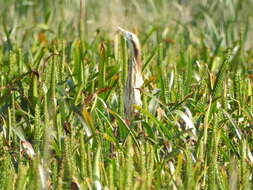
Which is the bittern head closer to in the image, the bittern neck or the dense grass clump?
the bittern neck

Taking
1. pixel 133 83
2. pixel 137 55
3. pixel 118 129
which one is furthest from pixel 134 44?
pixel 118 129

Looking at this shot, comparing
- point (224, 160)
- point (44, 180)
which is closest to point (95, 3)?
point (224, 160)

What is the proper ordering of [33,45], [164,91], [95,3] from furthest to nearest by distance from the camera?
[95,3]
[33,45]
[164,91]

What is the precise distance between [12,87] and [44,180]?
1.11 meters

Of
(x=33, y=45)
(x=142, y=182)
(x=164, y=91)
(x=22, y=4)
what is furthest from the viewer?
(x=22, y=4)

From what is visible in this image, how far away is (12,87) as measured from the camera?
3.12 metres

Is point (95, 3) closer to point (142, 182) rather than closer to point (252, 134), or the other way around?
point (252, 134)

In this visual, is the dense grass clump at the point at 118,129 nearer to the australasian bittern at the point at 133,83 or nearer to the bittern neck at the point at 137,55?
the australasian bittern at the point at 133,83

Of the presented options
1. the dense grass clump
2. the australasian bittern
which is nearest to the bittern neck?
the australasian bittern

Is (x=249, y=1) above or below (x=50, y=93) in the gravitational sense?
above

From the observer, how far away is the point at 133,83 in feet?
9.96

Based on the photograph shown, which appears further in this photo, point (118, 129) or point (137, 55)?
point (137, 55)

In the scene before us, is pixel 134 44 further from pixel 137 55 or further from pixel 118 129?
pixel 118 129

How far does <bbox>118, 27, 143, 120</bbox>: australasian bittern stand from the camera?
9.89ft
